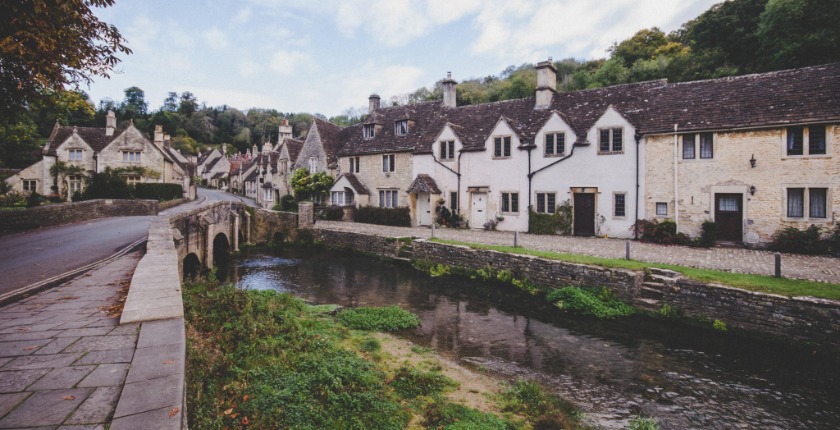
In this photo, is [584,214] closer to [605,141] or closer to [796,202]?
[605,141]

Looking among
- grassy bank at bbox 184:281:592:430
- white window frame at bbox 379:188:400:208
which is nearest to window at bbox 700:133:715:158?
grassy bank at bbox 184:281:592:430

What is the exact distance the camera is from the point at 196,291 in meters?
11.4

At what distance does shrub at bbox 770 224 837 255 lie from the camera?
56.2ft

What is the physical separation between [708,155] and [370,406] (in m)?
21.6

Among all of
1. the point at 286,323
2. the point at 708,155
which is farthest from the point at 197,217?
the point at 708,155

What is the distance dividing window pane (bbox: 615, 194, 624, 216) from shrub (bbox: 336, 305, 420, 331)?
50.7ft

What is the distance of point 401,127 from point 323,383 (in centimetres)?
2881

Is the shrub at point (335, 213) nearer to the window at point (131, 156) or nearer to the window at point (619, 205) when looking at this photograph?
the window at point (619, 205)

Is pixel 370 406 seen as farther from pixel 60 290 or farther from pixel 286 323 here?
pixel 60 290

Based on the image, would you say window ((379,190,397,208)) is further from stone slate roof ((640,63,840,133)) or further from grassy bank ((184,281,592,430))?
grassy bank ((184,281,592,430))

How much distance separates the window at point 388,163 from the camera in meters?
33.2

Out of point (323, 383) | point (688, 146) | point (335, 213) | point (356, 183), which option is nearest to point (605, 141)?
point (688, 146)

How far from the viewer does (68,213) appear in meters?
20.4

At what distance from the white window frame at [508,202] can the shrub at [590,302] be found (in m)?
12.0
